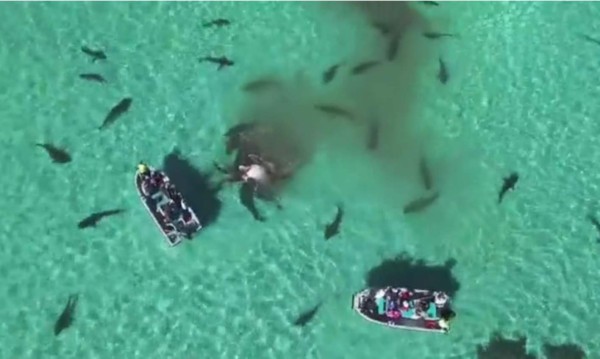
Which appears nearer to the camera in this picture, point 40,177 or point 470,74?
point 40,177

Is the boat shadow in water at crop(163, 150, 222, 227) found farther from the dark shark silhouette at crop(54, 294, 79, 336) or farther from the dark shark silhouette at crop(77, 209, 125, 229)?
the dark shark silhouette at crop(54, 294, 79, 336)

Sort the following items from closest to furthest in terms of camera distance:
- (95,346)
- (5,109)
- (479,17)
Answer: (95,346)
(5,109)
(479,17)

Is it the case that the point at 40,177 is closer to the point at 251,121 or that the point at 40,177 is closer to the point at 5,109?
the point at 5,109

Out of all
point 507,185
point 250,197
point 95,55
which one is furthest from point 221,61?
point 507,185

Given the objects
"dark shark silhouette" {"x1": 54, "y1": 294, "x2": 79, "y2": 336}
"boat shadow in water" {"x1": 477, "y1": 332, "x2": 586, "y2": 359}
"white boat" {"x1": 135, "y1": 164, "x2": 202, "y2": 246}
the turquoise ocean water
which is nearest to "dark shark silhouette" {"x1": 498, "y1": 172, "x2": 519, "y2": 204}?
the turquoise ocean water

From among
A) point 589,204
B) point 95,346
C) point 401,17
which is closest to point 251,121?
point 401,17

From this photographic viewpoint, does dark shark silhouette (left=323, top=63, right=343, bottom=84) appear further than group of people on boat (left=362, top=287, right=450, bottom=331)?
Yes
